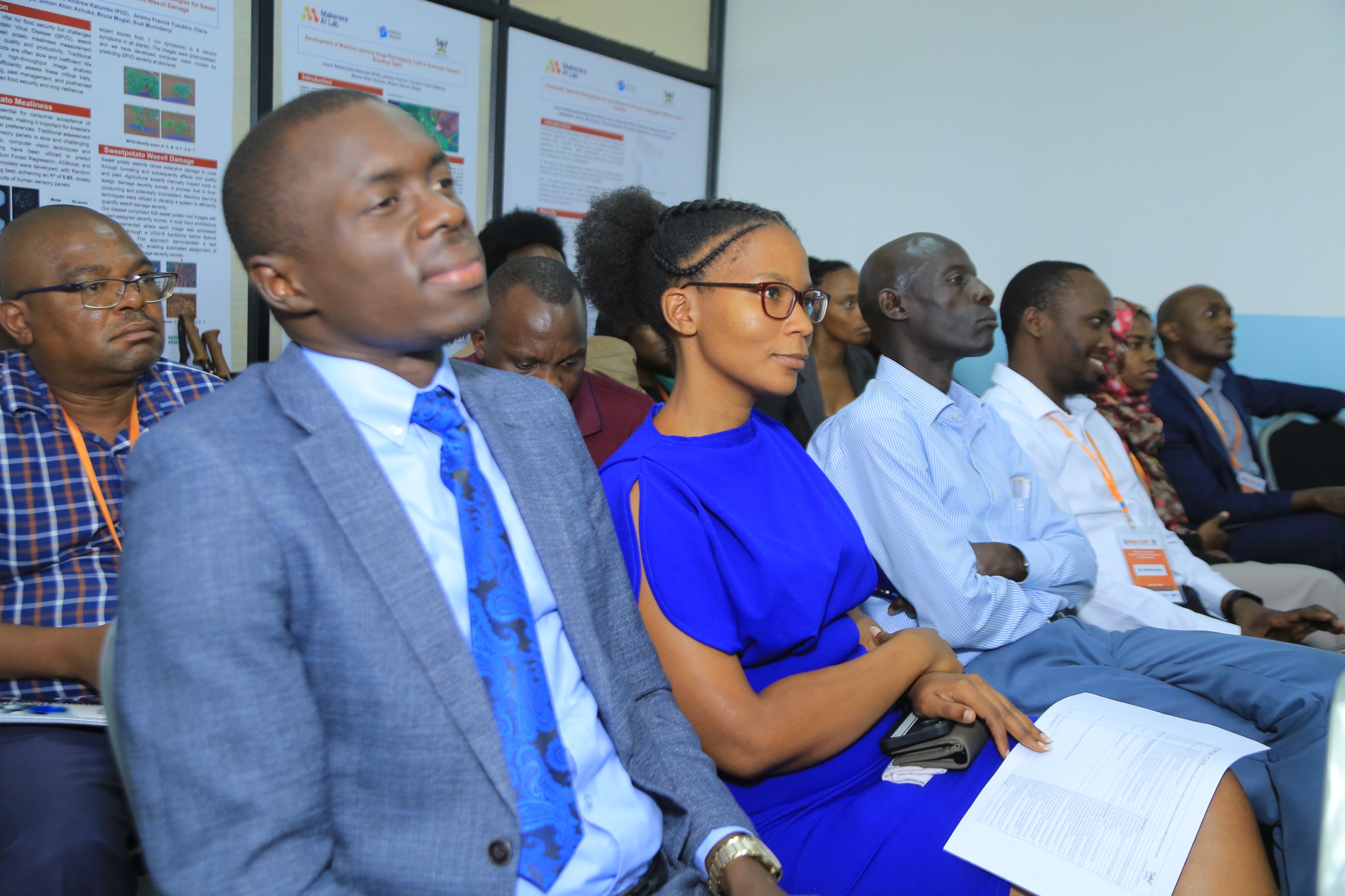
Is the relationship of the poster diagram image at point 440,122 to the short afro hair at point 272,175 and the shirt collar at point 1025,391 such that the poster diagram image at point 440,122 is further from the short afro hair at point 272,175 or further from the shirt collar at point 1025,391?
the short afro hair at point 272,175

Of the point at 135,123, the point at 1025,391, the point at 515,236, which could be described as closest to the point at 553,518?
the point at 1025,391

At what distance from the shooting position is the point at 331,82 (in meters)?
3.48

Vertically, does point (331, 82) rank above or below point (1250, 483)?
above

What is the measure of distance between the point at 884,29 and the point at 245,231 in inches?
170

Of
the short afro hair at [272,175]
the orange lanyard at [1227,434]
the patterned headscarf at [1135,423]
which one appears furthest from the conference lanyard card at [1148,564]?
the short afro hair at [272,175]

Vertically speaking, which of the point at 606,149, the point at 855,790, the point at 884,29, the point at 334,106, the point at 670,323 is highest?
the point at 884,29

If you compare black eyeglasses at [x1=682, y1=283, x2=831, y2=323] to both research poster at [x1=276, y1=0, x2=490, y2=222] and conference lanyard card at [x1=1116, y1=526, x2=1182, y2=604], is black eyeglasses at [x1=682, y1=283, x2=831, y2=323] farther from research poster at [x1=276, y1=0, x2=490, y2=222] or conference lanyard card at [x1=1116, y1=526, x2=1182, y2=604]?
research poster at [x1=276, y1=0, x2=490, y2=222]

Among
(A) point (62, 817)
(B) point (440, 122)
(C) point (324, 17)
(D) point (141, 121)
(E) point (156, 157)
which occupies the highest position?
(C) point (324, 17)

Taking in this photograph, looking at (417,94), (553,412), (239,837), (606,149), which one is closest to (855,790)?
(553,412)

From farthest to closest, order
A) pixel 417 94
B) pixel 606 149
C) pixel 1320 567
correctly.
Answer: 1. pixel 606 149
2. pixel 417 94
3. pixel 1320 567

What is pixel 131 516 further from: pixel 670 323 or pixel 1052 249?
pixel 1052 249

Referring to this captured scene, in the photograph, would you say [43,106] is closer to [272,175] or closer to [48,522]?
[48,522]

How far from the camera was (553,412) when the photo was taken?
1246 mm

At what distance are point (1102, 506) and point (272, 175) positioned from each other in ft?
7.76
